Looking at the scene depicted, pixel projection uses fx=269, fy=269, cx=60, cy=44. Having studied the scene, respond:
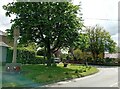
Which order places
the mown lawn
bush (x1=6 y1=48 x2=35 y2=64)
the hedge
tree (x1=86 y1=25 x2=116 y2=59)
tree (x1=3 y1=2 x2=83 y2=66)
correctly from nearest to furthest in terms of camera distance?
the mown lawn → tree (x1=3 y1=2 x2=83 y2=66) → bush (x1=6 y1=48 x2=35 y2=64) → the hedge → tree (x1=86 y1=25 x2=116 y2=59)

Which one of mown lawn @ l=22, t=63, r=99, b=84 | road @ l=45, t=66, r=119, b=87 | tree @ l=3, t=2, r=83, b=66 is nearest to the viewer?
road @ l=45, t=66, r=119, b=87

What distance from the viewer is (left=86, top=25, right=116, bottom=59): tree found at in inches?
2677

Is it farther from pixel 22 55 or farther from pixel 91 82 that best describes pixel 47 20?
pixel 91 82

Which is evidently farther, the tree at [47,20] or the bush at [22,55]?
the bush at [22,55]

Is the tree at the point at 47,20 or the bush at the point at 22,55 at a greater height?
the tree at the point at 47,20

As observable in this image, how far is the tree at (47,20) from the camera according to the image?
3019 cm

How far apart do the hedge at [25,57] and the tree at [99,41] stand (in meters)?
27.3

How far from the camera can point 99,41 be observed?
6862 cm

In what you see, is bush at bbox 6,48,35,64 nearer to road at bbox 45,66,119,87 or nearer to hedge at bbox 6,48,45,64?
hedge at bbox 6,48,45,64

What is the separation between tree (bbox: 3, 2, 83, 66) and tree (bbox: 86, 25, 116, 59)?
1420 inches

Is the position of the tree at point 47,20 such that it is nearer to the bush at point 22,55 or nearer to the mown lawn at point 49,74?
the mown lawn at point 49,74

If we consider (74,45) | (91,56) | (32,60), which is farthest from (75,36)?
(91,56)

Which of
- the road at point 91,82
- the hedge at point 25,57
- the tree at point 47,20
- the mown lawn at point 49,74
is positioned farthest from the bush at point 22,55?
the road at point 91,82

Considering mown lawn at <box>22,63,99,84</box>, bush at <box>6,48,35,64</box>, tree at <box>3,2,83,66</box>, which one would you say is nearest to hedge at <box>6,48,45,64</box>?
bush at <box>6,48,35,64</box>
